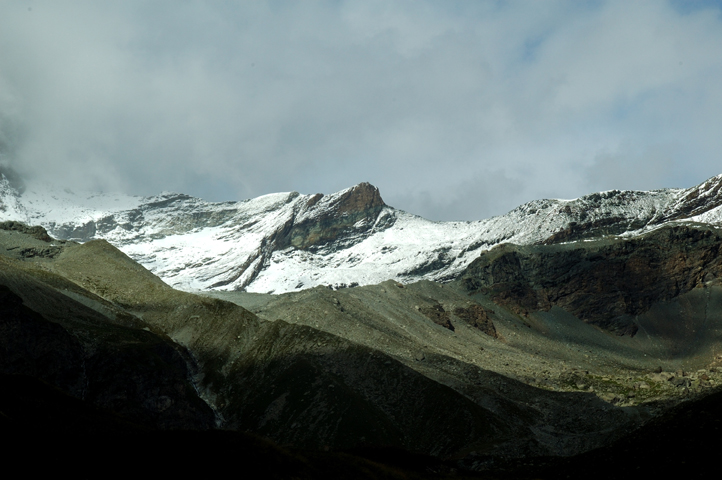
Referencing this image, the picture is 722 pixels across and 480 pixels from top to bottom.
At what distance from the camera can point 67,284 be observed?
135 metres

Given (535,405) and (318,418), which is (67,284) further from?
(535,405)

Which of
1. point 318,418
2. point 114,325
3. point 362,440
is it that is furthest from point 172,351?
point 362,440

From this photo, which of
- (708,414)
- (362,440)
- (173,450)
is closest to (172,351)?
(362,440)

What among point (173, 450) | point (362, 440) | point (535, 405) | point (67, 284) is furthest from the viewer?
point (67, 284)

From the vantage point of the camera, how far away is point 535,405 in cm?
11350

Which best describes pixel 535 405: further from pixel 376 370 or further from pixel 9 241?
pixel 9 241

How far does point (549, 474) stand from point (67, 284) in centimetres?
11919

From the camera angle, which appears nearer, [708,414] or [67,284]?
[708,414]

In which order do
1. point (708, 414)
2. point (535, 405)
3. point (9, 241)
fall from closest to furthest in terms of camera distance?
point (708, 414) → point (535, 405) → point (9, 241)

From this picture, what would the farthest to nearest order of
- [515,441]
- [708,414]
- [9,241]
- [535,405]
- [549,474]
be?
[9,241], [535,405], [515,441], [549,474], [708,414]

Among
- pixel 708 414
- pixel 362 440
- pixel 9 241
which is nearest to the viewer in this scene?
pixel 708 414

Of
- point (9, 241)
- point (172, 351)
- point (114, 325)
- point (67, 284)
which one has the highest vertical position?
point (9, 241)

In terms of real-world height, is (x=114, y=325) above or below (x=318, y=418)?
above

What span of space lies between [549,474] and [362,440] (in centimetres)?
4600
